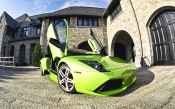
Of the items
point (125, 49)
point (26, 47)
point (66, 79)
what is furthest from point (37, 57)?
point (66, 79)

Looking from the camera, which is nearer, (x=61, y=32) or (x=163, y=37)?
(x=61, y=32)

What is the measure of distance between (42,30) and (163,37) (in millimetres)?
12286

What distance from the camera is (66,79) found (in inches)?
92.7

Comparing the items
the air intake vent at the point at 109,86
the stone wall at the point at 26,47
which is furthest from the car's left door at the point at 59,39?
the stone wall at the point at 26,47

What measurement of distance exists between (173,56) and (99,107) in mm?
4405

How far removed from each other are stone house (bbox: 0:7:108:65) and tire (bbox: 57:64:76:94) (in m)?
10.3

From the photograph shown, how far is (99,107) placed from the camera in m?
1.65

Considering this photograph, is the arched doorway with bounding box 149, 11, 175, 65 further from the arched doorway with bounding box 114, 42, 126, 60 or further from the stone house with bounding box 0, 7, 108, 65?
the stone house with bounding box 0, 7, 108, 65

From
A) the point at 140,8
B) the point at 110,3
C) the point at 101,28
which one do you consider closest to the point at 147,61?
the point at 140,8

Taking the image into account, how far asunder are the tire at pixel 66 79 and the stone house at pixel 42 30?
1029 cm

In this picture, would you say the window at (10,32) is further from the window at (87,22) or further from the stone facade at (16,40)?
the window at (87,22)

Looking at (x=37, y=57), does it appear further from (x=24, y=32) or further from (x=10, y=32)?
(x=10, y=32)

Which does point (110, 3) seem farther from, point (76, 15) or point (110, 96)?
point (110, 96)

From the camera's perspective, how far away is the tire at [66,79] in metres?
2.25
